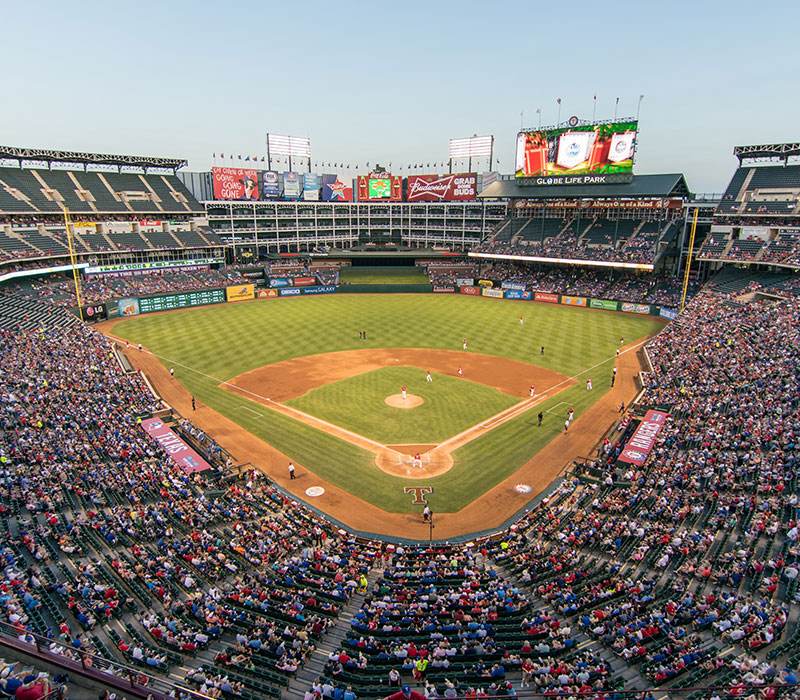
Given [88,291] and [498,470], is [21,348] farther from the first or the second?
[498,470]

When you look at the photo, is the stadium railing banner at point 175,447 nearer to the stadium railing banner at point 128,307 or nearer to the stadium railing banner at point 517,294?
the stadium railing banner at point 128,307

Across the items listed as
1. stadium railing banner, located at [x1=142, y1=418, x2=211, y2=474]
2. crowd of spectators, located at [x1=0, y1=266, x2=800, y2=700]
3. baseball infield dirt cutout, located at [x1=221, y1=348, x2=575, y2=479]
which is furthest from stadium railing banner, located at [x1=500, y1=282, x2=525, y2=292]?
stadium railing banner, located at [x1=142, y1=418, x2=211, y2=474]

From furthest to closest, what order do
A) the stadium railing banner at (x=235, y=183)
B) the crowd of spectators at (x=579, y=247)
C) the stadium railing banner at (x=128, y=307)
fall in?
the stadium railing banner at (x=235, y=183), the crowd of spectators at (x=579, y=247), the stadium railing banner at (x=128, y=307)

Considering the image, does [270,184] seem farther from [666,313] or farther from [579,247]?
[666,313]

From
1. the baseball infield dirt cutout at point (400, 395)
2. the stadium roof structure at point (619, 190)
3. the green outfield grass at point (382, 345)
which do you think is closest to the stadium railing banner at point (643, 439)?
the green outfield grass at point (382, 345)

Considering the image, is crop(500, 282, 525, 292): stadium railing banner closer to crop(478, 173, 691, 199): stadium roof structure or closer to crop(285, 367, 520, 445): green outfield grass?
crop(478, 173, 691, 199): stadium roof structure

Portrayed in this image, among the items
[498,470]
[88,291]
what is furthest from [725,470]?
[88,291]

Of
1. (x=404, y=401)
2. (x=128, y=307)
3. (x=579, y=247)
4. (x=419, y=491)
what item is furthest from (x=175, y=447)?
(x=579, y=247)
